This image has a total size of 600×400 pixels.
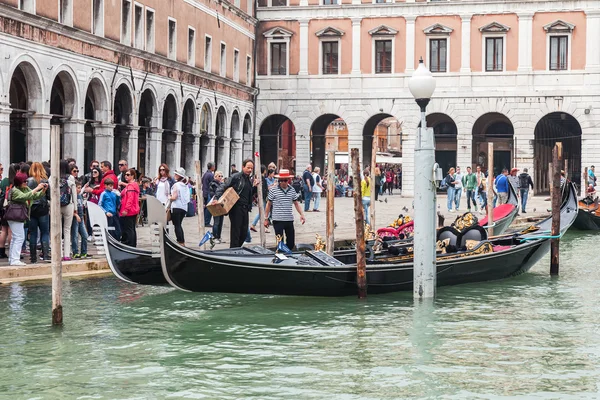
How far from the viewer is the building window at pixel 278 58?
36625 mm

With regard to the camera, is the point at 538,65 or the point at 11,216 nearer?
the point at 11,216

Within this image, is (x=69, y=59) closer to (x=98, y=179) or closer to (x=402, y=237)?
(x=98, y=179)

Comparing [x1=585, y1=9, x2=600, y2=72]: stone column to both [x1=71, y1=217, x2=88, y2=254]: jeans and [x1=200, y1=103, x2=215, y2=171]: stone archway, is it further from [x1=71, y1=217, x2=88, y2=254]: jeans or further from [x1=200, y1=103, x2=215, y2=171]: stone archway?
[x1=71, y1=217, x2=88, y2=254]: jeans

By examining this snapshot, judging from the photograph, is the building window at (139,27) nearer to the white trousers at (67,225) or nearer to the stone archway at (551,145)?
the white trousers at (67,225)

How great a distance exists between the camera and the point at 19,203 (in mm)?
12117

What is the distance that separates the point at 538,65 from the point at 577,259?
18761 mm

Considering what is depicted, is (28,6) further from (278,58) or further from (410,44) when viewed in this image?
(410,44)

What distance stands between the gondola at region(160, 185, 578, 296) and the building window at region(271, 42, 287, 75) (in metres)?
24.0

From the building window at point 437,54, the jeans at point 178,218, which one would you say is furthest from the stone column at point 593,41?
the jeans at point 178,218

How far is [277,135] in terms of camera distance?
38.2 meters

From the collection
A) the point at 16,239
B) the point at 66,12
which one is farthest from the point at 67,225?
the point at 66,12

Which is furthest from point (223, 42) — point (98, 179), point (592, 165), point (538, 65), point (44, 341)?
point (44, 341)

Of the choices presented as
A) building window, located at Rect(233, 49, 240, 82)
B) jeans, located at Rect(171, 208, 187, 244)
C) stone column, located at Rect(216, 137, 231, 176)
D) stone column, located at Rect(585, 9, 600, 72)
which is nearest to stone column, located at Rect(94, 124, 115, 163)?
jeans, located at Rect(171, 208, 187, 244)

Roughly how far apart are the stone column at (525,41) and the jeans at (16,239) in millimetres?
24919
